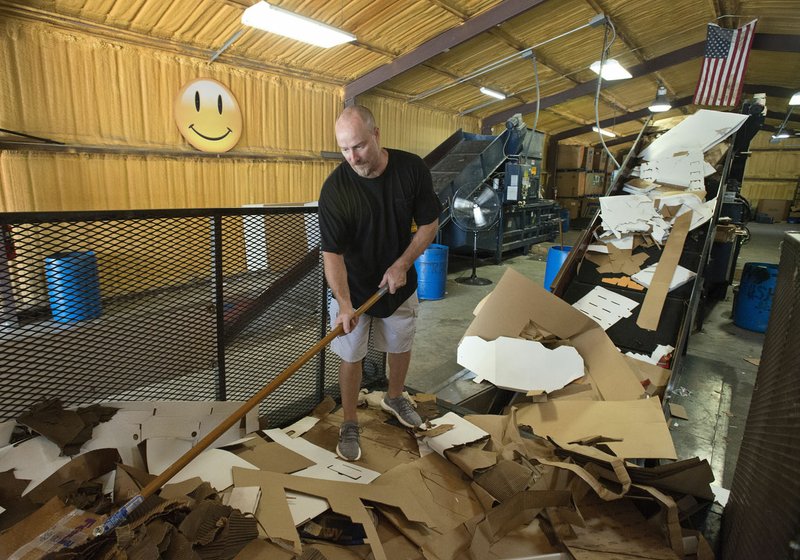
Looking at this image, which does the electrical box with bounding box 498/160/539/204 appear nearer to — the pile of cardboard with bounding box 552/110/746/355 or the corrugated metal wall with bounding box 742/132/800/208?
the pile of cardboard with bounding box 552/110/746/355

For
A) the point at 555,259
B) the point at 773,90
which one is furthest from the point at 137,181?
the point at 773,90

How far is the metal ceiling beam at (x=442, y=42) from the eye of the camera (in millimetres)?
5496

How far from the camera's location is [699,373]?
3.44m

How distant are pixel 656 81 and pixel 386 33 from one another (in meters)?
9.63

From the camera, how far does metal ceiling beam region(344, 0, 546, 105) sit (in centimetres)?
550

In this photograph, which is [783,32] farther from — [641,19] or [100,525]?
[100,525]

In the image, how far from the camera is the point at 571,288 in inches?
130

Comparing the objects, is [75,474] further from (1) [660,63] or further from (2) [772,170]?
(2) [772,170]

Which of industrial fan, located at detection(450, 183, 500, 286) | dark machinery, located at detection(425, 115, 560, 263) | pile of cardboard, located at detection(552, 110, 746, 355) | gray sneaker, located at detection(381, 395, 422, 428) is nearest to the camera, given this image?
gray sneaker, located at detection(381, 395, 422, 428)

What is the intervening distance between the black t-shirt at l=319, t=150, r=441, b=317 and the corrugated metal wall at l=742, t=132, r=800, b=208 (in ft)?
68.1

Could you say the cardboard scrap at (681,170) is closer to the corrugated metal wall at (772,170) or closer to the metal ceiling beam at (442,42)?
the metal ceiling beam at (442,42)

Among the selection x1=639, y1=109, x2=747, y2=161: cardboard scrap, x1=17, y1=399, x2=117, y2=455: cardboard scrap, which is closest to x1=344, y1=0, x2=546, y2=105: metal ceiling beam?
x1=639, y1=109, x2=747, y2=161: cardboard scrap

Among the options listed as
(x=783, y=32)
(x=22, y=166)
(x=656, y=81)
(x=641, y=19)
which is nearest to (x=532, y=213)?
(x=641, y=19)

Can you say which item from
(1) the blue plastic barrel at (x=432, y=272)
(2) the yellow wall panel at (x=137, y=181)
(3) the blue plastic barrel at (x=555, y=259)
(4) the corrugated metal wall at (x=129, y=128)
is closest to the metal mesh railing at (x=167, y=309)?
(1) the blue plastic barrel at (x=432, y=272)
